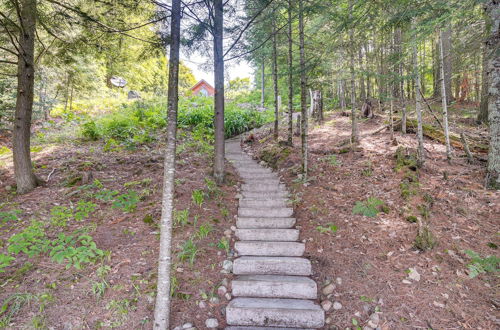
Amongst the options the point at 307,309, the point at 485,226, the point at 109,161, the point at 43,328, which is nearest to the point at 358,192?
the point at 485,226

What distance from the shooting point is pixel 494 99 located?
457 centimetres

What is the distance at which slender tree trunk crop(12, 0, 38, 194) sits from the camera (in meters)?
4.99

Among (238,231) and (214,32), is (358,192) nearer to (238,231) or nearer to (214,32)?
(238,231)

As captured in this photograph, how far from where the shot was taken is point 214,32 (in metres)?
5.84

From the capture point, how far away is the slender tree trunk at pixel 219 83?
586 centimetres

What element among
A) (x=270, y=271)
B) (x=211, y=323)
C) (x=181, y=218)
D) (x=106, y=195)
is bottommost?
(x=211, y=323)

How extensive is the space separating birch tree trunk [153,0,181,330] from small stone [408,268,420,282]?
342 centimetres

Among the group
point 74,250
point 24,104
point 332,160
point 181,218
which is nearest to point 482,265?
point 332,160

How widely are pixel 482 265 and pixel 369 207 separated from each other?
1740 millimetres

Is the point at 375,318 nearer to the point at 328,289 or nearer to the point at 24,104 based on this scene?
the point at 328,289

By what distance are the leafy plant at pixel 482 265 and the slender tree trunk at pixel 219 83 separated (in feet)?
16.2

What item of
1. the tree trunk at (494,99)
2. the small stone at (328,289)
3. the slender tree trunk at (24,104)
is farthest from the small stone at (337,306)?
the slender tree trunk at (24,104)

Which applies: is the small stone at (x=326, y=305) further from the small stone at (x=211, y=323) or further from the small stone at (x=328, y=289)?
the small stone at (x=211, y=323)

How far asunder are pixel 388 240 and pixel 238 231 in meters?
2.66
